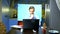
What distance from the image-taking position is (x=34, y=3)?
2.46 metres

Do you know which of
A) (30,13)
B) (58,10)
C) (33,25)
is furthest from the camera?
(30,13)

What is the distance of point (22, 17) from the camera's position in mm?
2412

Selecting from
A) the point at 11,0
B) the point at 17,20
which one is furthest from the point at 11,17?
the point at 11,0

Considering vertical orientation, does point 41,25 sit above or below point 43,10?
below

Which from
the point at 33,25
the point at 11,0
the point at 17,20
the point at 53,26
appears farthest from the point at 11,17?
the point at 53,26

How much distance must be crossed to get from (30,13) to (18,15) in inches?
9.8

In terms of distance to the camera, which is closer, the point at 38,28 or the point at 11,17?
the point at 38,28

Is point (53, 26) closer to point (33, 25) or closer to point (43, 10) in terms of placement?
point (33, 25)

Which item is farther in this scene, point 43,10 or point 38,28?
point 43,10

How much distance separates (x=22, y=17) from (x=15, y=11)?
18 cm

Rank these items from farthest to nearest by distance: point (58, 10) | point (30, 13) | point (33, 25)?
point (30, 13), point (33, 25), point (58, 10)

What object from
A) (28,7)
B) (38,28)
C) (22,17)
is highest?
(28,7)

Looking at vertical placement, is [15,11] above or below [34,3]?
below

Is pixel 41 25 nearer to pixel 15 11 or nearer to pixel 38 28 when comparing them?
pixel 38 28
